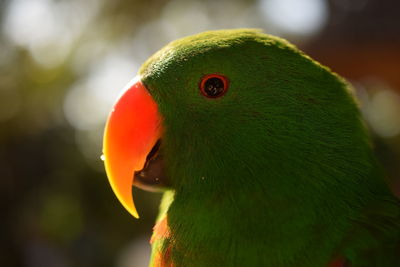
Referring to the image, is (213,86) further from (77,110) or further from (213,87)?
(77,110)

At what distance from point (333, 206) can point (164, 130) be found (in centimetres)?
57

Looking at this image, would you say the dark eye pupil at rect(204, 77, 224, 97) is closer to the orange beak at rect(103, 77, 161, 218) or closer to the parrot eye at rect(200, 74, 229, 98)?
the parrot eye at rect(200, 74, 229, 98)

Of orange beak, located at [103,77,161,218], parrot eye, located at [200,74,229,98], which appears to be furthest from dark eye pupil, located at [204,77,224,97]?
orange beak, located at [103,77,161,218]

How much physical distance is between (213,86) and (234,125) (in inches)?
5.5

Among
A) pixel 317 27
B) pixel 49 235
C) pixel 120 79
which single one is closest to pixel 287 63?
pixel 317 27

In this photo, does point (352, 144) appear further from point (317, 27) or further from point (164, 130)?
point (317, 27)

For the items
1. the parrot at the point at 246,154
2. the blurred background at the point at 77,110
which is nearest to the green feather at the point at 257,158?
the parrot at the point at 246,154

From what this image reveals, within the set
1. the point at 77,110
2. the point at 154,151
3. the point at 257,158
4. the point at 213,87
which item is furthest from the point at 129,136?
the point at 77,110

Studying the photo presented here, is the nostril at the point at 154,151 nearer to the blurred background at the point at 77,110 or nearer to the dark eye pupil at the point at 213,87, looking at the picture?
the dark eye pupil at the point at 213,87

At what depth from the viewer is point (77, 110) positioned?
35.2 ft

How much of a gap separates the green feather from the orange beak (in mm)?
46

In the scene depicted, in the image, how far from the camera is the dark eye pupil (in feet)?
4.58

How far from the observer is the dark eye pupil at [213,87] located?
140cm

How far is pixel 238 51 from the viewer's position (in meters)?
1.40
